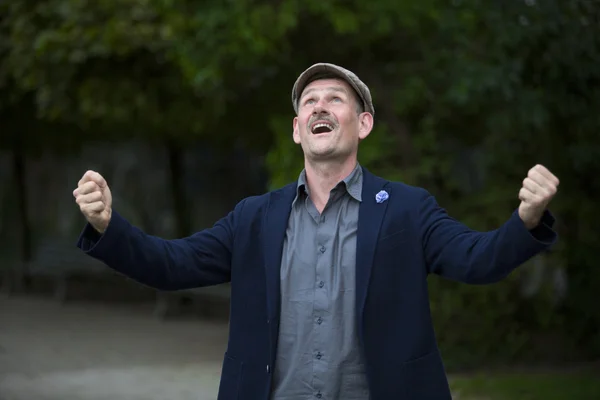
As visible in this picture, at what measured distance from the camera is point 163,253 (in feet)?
→ 11.8

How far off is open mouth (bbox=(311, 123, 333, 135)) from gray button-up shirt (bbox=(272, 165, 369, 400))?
0.17 meters

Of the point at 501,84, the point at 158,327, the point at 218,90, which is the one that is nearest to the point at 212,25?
the point at 218,90

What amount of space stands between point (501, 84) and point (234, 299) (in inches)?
246

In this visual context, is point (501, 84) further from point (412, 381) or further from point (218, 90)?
point (412, 381)

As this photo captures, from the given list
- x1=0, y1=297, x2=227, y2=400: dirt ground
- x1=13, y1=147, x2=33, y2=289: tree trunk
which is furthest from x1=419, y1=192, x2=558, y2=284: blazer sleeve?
x1=13, y1=147, x2=33, y2=289: tree trunk

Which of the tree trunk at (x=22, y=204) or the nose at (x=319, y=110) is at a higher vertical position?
the tree trunk at (x=22, y=204)

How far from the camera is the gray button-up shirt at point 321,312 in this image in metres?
3.42

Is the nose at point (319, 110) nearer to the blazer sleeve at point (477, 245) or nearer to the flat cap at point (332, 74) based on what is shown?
the flat cap at point (332, 74)

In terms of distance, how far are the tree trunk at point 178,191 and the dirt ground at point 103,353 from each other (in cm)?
149

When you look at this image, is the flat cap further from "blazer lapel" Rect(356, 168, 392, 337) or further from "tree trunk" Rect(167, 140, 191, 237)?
"tree trunk" Rect(167, 140, 191, 237)

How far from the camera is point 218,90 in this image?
12164 millimetres

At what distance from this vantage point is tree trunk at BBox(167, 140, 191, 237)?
19.5 meters

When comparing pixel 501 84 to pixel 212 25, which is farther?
pixel 212 25

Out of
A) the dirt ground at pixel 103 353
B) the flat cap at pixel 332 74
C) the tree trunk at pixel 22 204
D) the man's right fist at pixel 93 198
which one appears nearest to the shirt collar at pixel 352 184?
the flat cap at pixel 332 74
